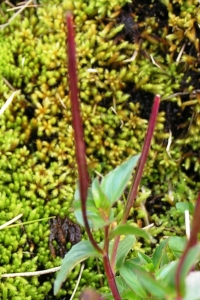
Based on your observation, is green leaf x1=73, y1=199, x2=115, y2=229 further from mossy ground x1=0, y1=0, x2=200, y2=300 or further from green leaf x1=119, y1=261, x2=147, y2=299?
mossy ground x1=0, y1=0, x2=200, y2=300

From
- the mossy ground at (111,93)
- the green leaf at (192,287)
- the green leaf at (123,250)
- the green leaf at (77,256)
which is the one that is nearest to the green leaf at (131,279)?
the green leaf at (123,250)

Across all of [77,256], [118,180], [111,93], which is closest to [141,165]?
[118,180]

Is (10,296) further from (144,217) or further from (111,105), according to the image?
(111,105)

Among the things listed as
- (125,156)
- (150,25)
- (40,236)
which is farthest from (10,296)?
(150,25)

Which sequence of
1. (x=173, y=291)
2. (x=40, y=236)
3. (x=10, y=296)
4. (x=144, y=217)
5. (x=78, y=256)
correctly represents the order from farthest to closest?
(x=144, y=217) → (x=40, y=236) → (x=10, y=296) → (x=78, y=256) → (x=173, y=291)

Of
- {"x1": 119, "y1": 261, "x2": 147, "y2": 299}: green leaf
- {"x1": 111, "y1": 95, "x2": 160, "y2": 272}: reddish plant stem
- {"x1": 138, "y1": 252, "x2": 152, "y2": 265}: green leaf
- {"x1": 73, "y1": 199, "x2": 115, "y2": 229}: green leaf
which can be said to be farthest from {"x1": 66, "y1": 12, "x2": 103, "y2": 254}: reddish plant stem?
{"x1": 138, "y1": 252, "x2": 152, "y2": 265}: green leaf

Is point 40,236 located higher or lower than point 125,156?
lower

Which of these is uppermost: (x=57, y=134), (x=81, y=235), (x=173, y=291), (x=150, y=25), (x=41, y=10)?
(x=41, y=10)

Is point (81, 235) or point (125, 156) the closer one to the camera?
point (81, 235)
